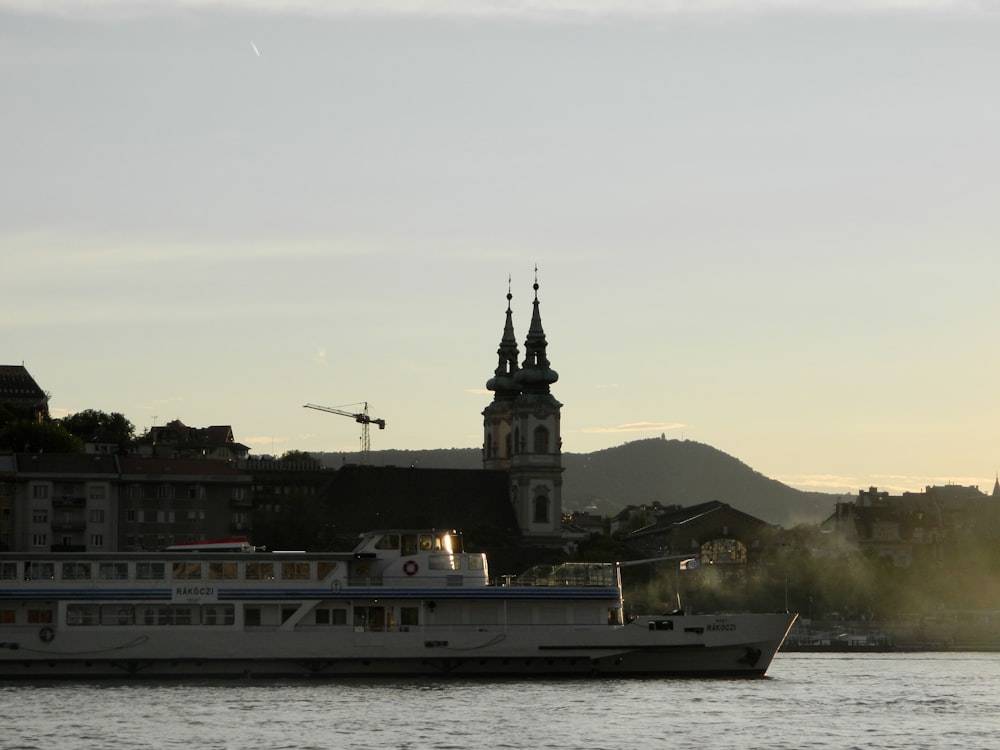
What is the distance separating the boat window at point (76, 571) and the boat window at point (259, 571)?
5.75 metres

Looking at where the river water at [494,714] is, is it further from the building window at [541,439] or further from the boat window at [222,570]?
the building window at [541,439]

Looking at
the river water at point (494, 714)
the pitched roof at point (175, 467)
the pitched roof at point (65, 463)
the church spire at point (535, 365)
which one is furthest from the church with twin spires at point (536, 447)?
the river water at point (494, 714)

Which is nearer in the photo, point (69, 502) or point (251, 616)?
point (251, 616)

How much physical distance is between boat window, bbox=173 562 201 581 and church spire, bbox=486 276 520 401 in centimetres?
12013

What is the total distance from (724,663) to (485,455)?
12222 centimetres

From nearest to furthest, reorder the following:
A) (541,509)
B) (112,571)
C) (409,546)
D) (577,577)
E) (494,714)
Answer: (494,714) → (112,571) → (409,546) → (577,577) → (541,509)

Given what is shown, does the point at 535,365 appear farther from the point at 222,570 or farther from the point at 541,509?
the point at 222,570

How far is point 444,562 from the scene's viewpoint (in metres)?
74.4

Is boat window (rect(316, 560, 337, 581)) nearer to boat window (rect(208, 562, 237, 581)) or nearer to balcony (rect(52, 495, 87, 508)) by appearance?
boat window (rect(208, 562, 237, 581))

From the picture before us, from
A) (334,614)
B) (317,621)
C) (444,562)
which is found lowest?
(317,621)

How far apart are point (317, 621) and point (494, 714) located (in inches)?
523

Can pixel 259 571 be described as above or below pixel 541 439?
below

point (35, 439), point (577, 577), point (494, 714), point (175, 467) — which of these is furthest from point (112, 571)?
point (35, 439)

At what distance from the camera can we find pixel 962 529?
630 feet
